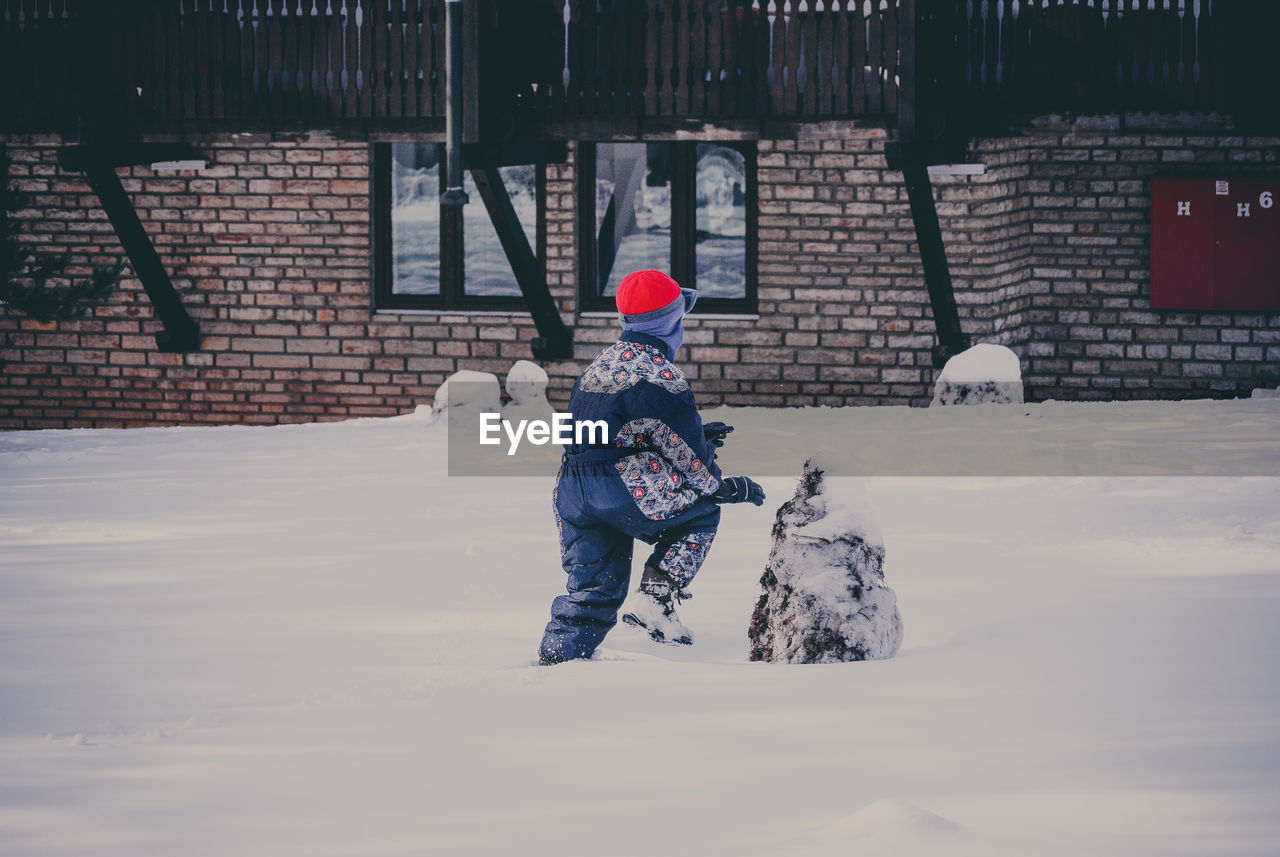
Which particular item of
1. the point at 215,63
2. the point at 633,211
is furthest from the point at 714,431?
the point at 215,63

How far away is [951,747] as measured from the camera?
4574 millimetres

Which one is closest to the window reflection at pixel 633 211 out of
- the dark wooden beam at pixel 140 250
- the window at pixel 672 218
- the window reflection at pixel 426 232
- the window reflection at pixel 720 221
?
the window at pixel 672 218

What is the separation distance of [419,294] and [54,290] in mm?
2762

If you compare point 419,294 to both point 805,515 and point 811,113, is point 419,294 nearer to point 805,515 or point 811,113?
point 811,113

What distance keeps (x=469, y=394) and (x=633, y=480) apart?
6712mm

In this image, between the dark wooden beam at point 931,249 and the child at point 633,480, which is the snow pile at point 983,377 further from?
the child at point 633,480

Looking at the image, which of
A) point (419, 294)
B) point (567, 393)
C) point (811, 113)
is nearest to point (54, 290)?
point (419, 294)

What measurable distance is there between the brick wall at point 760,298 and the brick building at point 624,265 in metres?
0.02

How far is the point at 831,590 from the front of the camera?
555 cm

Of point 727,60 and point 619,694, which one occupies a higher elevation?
point 727,60

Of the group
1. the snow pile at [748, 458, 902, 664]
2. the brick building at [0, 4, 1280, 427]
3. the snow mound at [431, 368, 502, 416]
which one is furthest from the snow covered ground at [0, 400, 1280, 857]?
the brick building at [0, 4, 1280, 427]

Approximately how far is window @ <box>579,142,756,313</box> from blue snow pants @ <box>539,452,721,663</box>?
7.35 metres

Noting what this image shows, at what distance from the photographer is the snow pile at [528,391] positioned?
39.9 ft

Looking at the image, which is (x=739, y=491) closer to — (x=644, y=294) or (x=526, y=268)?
(x=644, y=294)
